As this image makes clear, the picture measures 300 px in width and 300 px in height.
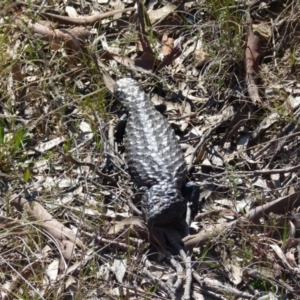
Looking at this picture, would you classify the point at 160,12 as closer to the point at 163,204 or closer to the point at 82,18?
the point at 82,18

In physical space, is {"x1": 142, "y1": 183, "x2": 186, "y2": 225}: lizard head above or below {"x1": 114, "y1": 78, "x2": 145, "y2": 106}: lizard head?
below

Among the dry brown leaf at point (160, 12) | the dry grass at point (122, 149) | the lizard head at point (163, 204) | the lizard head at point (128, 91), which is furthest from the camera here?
the dry brown leaf at point (160, 12)

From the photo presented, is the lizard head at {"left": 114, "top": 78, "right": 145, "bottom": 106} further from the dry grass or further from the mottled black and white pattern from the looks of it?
the dry grass

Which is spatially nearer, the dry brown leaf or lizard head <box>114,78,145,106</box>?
lizard head <box>114,78,145,106</box>

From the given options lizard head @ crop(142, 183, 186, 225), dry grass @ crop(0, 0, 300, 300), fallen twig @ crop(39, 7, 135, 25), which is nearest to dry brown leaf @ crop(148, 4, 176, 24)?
dry grass @ crop(0, 0, 300, 300)

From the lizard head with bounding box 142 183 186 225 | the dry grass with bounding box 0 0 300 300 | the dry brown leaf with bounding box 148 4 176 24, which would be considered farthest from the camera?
the dry brown leaf with bounding box 148 4 176 24

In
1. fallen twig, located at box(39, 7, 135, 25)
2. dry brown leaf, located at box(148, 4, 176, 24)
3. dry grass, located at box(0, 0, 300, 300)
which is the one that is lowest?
dry grass, located at box(0, 0, 300, 300)

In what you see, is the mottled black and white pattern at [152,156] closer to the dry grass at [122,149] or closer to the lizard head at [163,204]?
the lizard head at [163,204]

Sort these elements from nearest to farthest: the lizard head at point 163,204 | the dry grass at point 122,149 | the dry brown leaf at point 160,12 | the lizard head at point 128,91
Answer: the dry grass at point 122,149, the lizard head at point 163,204, the lizard head at point 128,91, the dry brown leaf at point 160,12

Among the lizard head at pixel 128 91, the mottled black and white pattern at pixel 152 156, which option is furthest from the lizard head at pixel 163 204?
the lizard head at pixel 128 91
